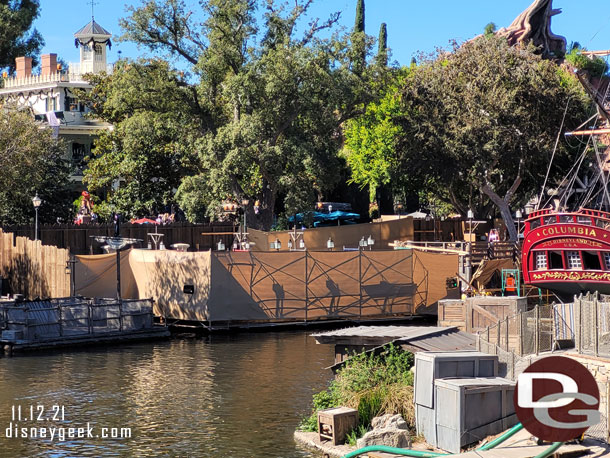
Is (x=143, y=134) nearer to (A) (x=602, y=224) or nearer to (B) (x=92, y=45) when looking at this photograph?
(A) (x=602, y=224)

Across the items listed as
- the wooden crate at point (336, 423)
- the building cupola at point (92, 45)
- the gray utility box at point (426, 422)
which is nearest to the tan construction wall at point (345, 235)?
the wooden crate at point (336, 423)

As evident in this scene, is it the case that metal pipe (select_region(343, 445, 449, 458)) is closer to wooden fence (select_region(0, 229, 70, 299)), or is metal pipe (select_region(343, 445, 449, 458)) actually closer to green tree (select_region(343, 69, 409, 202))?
wooden fence (select_region(0, 229, 70, 299))

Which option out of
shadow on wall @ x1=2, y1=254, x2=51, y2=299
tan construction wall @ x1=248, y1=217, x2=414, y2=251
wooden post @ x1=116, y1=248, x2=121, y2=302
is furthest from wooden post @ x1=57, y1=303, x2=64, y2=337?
tan construction wall @ x1=248, y1=217, x2=414, y2=251

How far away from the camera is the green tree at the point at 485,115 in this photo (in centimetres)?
5572

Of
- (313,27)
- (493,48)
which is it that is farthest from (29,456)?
(493,48)

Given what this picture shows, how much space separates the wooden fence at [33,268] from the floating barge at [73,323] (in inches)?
209

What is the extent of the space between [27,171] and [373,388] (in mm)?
37579

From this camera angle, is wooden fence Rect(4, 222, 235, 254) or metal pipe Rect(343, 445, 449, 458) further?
wooden fence Rect(4, 222, 235, 254)

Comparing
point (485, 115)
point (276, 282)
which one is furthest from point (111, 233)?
point (485, 115)

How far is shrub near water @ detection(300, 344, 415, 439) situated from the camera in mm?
19109

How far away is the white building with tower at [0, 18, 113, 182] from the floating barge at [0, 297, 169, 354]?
44634 millimetres

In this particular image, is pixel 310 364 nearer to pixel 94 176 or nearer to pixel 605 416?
pixel 605 416

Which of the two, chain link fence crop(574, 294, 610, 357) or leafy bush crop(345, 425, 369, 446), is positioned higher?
chain link fence crop(574, 294, 610, 357)

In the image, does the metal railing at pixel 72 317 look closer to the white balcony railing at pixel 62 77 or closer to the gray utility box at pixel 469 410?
the gray utility box at pixel 469 410
